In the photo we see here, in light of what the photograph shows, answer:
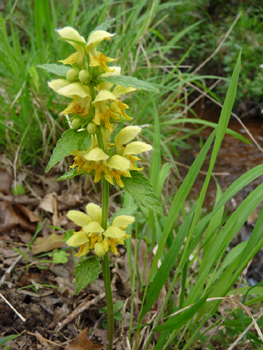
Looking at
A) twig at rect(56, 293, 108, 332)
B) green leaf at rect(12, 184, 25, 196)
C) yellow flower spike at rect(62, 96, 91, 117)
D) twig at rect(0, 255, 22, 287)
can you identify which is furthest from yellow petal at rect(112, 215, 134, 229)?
green leaf at rect(12, 184, 25, 196)

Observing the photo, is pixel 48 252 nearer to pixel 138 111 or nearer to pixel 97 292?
pixel 97 292

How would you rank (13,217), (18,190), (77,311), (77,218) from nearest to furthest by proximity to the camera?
(77,218) < (77,311) < (13,217) < (18,190)

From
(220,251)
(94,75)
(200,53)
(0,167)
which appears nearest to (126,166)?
(94,75)

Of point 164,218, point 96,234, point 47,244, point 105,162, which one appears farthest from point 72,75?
point 47,244

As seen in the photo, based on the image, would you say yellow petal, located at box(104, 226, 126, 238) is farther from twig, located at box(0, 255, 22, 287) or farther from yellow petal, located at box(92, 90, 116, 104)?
twig, located at box(0, 255, 22, 287)

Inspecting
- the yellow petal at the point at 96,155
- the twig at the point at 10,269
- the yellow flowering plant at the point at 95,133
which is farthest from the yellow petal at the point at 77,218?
the twig at the point at 10,269

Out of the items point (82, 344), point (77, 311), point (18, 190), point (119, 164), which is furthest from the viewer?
point (18, 190)

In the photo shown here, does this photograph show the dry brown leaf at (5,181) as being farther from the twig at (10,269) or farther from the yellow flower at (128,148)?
the yellow flower at (128,148)

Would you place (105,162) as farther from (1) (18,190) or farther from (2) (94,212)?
(1) (18,190)
